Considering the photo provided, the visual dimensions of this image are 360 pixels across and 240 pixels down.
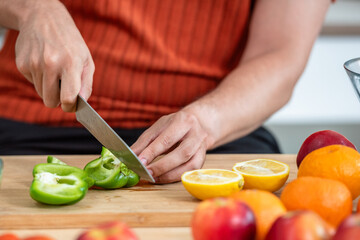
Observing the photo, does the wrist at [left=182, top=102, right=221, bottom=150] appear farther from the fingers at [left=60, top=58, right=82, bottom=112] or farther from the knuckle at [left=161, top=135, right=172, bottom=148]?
the fingers at [left=60, top=58, right=82, bottom=112]

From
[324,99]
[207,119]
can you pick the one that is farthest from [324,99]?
[207,119]

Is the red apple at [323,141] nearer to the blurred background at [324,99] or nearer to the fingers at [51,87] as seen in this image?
the fingers at [51,87]

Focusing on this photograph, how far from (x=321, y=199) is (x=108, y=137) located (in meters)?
0.38

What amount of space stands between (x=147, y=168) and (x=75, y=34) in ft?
0.97

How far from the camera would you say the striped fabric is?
130 centimetres

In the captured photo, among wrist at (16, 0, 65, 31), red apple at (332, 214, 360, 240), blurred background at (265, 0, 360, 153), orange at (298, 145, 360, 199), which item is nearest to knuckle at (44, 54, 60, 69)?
wrist at (16, 0, 65, 31)

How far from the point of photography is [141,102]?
4.33 ft

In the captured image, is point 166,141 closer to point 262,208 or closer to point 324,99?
point 262,208

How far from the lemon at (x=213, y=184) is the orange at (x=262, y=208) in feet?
0.51

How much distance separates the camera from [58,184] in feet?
2.61

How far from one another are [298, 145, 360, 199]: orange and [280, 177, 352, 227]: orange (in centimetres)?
10

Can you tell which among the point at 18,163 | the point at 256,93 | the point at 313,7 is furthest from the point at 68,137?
the point at 313,7

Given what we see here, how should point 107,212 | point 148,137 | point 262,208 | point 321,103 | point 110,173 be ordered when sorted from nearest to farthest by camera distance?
point 262,208 → point 107,212 → point 110,173 → point 148,137 → point 321,103

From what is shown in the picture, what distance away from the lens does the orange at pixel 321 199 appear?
2.15ft
